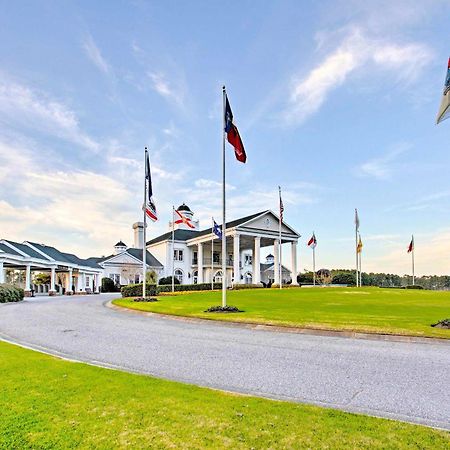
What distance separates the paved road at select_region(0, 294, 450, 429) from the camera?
5.49 metres

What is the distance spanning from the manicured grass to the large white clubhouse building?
38.7 m

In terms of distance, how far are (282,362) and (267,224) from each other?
143ft

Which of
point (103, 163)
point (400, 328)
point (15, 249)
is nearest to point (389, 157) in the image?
point (400, 328)

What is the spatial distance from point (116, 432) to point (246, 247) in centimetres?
5832

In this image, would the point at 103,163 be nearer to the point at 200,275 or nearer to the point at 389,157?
the point at 389,157

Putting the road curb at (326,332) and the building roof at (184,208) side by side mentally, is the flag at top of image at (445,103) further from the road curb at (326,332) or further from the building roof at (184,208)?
the building roof at (184,208)

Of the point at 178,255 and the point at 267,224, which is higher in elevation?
the point at 267,224

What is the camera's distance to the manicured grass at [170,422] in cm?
377

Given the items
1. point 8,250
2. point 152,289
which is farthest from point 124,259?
point 152,289

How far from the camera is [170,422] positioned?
423 centimetres

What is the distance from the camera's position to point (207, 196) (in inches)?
1465

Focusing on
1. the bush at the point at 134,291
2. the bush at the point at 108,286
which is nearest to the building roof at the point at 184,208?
the bush at the point at 108,286

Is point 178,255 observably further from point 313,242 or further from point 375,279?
point 375,279

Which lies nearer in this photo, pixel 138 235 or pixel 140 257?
pixel 140 257
